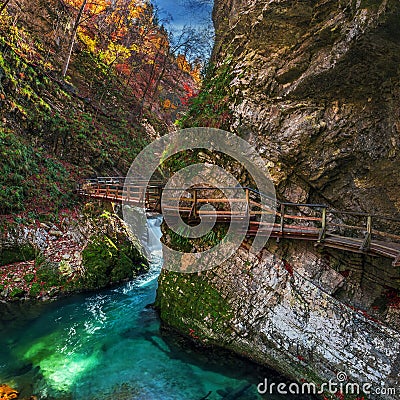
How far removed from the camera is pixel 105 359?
8.63 m

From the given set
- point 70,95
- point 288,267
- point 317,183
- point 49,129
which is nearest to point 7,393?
point 288,267

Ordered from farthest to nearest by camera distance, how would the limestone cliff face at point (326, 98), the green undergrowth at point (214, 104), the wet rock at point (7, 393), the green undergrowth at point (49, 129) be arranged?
the green undergrowth at point (49, 129) → the green undergrowth at point (214, 104) → the limestone cliff face at point (326, 98) → the wet rock at point (7, 393)

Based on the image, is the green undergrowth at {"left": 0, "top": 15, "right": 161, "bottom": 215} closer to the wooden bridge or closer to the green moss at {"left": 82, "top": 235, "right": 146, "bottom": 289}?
the green moss at {"left": 82, "top": 235, "right": 146, "bottom": 289}

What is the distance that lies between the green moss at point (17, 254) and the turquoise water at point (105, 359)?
7.64 ft

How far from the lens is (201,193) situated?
10859 mm

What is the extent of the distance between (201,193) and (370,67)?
6.73 metres

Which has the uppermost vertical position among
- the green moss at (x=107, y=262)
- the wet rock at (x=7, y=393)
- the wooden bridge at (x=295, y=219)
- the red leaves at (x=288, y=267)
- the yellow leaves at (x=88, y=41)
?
the yellow leaves at (x=88, y=41)

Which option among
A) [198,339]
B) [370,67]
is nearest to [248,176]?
[370,67]

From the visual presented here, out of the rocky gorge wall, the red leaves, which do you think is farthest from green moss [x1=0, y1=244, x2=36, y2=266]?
the red leaves

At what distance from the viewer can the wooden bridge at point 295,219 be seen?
712 centimetres

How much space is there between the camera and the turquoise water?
7.39 metres

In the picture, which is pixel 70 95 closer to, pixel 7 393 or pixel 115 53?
pixel 115 53

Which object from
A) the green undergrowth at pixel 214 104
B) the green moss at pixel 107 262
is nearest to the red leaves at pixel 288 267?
the green undergrowth at pixel 214 104

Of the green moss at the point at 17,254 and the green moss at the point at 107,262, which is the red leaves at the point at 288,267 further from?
the green moss at the point at 17,254
